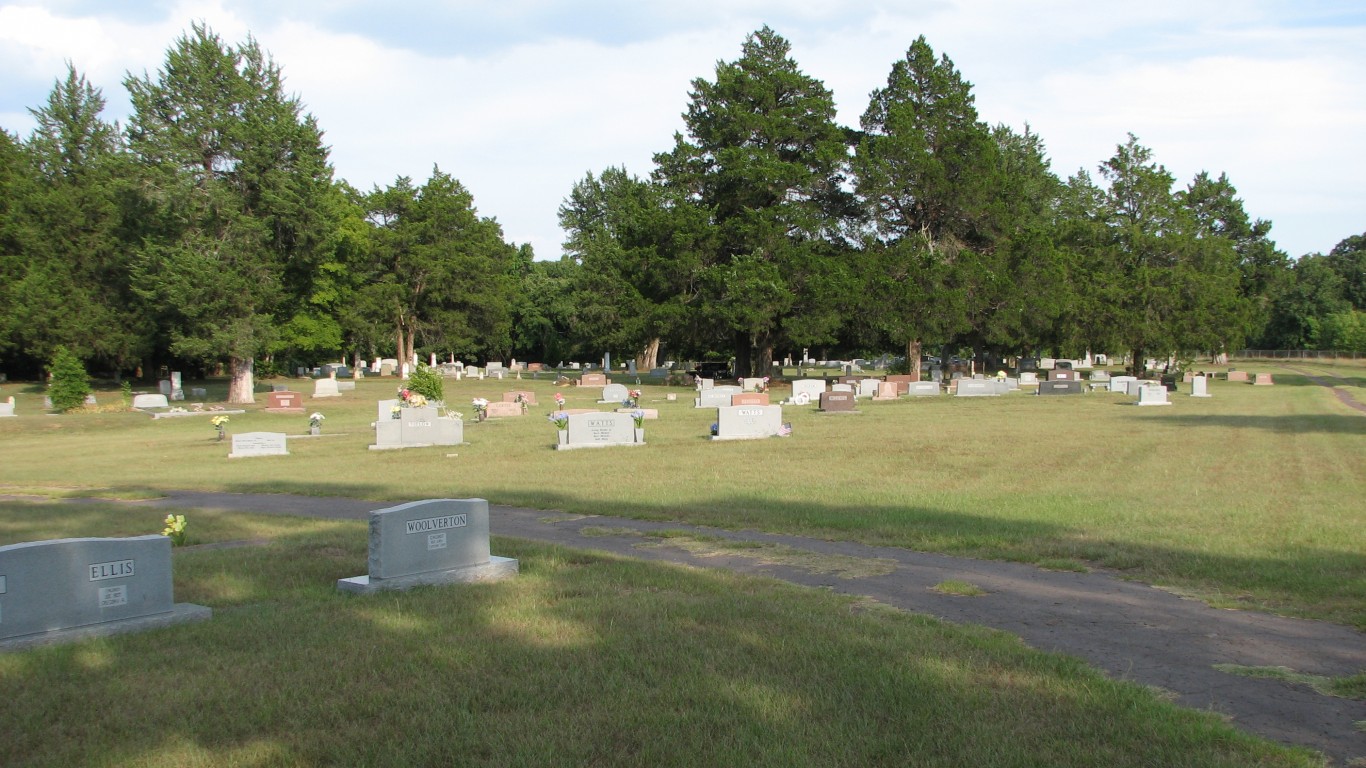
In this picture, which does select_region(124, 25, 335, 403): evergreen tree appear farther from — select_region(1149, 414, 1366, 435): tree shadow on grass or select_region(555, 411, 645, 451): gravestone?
select_region(1149, 414, 1366, 435): tree shadow on grass

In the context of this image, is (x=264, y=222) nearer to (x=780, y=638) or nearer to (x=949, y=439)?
(x=949, y=439)

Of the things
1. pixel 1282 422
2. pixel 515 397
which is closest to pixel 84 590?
pixel 1282 422

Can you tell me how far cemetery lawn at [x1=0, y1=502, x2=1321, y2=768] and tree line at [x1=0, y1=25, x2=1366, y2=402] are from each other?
3917 cm

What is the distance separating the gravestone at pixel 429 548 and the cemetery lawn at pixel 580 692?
0.35 meters

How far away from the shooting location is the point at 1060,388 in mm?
42500

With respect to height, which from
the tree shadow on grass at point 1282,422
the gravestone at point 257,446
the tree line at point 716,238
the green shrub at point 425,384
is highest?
the tree line at point 716,238

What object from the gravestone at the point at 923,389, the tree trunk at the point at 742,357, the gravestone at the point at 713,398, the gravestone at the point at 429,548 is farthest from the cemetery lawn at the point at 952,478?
the tree trunk at the point at 742,357

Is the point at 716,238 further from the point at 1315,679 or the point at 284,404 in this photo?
the point at 1315,679

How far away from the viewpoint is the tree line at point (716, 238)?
4247 cm

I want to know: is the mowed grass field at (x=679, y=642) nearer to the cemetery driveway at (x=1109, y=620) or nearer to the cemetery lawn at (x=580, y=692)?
the cemetery lawn at (x=580, y=692)

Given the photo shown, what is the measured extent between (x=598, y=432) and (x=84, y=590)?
1595 cm

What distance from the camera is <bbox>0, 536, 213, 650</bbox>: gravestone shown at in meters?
5.81

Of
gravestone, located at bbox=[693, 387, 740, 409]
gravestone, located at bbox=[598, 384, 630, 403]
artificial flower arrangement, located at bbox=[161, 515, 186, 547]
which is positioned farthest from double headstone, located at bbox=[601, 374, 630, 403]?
artificial flower arrangement, located at bbox=[161, 515, 186, 547]

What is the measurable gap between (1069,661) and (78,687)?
533 cm
